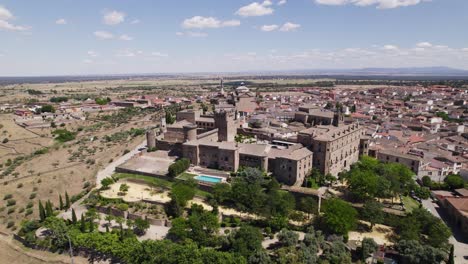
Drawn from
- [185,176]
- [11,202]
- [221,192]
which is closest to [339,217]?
[221,192]

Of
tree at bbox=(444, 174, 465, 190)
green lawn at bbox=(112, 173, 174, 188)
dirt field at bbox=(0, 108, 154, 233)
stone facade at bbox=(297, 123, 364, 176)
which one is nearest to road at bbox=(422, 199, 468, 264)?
tree at bbox=(444, 174, 465, 190)

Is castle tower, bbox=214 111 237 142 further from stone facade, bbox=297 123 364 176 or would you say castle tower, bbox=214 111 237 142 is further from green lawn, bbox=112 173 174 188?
green lawn, bbox=112 173 174 188

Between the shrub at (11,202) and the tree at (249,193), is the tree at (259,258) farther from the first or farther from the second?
the shrub at (11,202)

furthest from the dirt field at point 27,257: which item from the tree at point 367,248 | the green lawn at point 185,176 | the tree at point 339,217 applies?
the tree at point 367,248

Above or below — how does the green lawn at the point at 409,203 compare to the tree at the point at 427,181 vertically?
below

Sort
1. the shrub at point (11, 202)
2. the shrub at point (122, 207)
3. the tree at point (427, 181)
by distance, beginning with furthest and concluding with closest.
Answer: the tree at point (427, 181), the shrub at point (11, 202), the shrub at point (122, 207)

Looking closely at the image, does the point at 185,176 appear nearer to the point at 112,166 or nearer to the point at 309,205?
the point at 112,166

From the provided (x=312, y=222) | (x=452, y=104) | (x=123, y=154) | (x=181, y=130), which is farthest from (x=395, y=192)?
(x=452, y=104)
